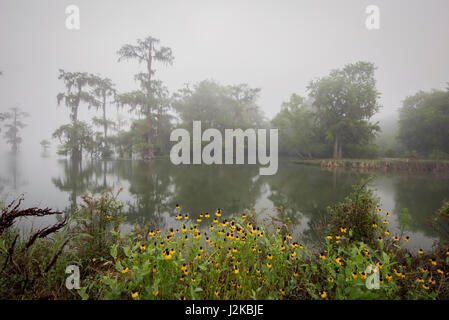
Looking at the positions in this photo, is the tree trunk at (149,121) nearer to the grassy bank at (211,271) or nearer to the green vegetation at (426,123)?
the grassy bank at (211,271)

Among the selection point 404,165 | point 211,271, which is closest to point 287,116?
point 404,165

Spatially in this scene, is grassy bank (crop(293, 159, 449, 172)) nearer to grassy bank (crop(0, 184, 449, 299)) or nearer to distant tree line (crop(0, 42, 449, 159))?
distant tree line (crop(0, 42, 449, 159))

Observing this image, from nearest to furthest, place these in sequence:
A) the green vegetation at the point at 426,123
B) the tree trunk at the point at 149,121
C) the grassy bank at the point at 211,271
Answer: the grassy bank at the point at 211,271 < the green vegetation at the point at 426,123 < the tree trunk at the point at 149,121

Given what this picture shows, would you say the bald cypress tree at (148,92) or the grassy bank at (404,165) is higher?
the bald cypress tree at (148,92)

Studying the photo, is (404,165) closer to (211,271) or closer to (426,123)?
(426,123)

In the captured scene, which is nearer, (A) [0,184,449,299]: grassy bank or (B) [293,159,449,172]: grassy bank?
(A) [0,184,449,299]: grassy bank

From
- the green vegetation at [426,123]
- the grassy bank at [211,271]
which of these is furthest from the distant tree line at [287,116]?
the grassy bank at [211,271]

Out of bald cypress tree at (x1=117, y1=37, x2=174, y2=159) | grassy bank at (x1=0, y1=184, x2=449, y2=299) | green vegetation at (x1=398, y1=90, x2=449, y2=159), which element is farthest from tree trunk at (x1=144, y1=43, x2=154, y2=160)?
green vegetation at (x1=398, y1=90, x2=449, y2=159)

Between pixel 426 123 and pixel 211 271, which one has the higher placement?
pixel 426 123

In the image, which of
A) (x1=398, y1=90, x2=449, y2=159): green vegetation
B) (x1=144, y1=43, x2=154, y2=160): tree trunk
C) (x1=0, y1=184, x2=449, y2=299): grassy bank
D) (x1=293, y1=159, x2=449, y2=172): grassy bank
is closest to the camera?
(x1=0, y1=184, x2=449, y2=299): grassy bank
